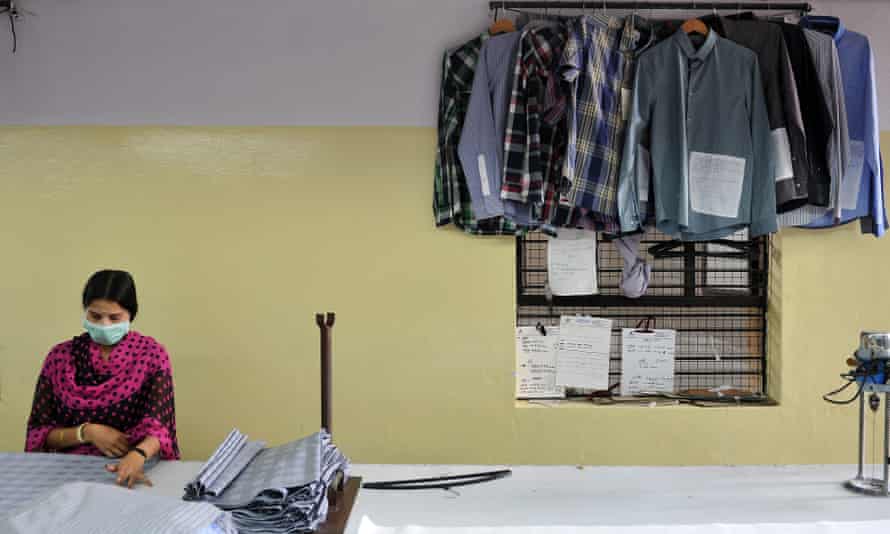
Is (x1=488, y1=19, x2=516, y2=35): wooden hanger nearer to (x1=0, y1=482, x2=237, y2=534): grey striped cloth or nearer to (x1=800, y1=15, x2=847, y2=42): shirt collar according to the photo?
(x1=800, y1=15, x2=847, y2=42): shirt collar

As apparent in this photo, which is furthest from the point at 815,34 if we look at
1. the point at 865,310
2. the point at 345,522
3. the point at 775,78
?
the point at 345,522

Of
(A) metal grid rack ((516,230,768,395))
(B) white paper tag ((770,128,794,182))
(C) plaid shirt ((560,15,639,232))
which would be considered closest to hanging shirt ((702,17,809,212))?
(B) white paper tag ((770,128,794,182))

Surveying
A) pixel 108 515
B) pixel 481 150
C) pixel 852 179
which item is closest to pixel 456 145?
pixel 481 150

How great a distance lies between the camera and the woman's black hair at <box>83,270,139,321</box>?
213cm

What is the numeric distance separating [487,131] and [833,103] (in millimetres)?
1272

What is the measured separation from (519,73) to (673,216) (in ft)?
2.57

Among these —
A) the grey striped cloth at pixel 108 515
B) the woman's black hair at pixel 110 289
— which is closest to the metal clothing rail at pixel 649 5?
the woman's black hair at pixel 110 289

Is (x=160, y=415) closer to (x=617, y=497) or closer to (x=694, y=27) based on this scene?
(x=617, y=497)

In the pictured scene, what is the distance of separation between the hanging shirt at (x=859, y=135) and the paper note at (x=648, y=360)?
0.74 metres

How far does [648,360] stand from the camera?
2998 mm

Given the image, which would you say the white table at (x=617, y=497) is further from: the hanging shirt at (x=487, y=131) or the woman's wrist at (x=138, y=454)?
the hanging shirt at (x=487, y=131)

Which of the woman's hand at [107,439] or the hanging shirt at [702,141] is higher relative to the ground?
the hanging shirt at [702,141]

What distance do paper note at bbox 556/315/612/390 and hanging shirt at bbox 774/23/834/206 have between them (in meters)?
0.93

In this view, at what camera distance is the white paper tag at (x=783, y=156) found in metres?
2.63
